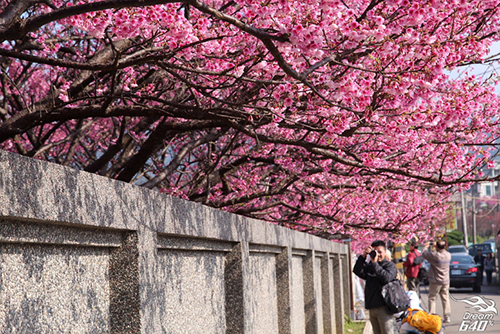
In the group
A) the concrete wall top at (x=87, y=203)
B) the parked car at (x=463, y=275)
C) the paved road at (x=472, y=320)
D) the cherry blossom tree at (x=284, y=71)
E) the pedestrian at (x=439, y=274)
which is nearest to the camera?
the concrete wall top at (x=87, y=203)

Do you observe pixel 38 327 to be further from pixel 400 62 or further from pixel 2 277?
pixel 400 62

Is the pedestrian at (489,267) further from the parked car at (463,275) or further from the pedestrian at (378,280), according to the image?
the pedestrian at (378,280)

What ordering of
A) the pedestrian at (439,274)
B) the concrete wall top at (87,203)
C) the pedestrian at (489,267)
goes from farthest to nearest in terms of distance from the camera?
the pedestrian at (489,267), the pedestrian at (439,274), the concrete wall top at (87,203)

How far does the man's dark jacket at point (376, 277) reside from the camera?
8086 millimetres

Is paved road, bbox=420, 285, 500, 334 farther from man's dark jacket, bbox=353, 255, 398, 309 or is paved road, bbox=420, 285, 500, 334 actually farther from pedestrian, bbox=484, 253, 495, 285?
pedestrian, bbox=484, 253, 495, 285

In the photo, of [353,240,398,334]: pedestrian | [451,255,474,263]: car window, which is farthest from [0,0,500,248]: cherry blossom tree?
[451,255,474,263]: car window

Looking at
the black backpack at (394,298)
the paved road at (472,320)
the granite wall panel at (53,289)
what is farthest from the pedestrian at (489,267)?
the granite wall panel at (53,289)

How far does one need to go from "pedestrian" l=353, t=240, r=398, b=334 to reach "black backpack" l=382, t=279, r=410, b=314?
0.08m

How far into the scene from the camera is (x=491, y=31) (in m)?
7.24

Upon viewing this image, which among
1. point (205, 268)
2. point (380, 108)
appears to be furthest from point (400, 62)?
point (205, 268)

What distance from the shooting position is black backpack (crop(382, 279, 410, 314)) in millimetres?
7977

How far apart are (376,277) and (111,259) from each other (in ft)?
19.0

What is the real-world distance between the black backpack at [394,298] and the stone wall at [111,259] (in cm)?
321

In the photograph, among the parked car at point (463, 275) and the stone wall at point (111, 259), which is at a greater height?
the stone wall at point (111, 259)
